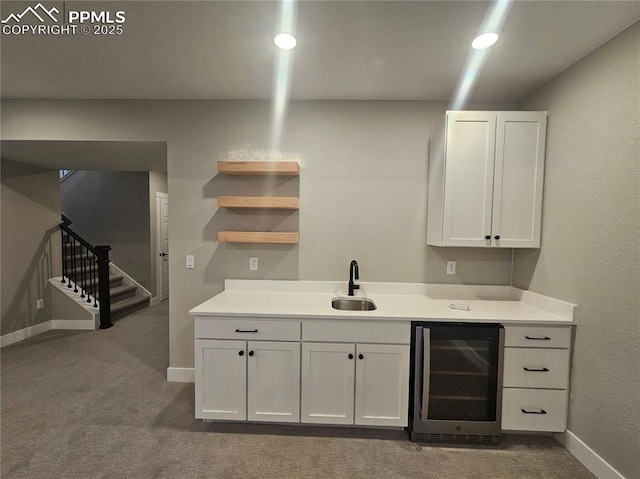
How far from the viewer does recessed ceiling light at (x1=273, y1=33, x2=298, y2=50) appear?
1.69m

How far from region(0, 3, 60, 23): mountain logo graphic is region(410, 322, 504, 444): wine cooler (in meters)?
2.89

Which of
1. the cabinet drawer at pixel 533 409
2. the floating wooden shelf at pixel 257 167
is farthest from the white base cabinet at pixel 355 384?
the floating wooden shelf at pixel 257 167

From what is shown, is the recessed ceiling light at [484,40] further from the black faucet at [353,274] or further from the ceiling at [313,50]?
the black faucet at [353,274]

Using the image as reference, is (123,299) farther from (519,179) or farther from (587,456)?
(587,456)

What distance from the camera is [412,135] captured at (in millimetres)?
2506

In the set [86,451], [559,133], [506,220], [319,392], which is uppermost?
[559,133]

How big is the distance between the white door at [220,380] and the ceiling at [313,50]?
200 centimetres

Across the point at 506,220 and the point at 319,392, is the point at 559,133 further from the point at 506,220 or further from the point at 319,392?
the point at 319,392

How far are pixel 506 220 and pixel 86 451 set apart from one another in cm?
337

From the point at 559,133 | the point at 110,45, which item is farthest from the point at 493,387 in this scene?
the point at 110,45

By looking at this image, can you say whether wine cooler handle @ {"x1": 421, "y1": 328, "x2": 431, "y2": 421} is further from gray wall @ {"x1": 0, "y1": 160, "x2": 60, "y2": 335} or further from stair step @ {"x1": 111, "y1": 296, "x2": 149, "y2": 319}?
gray wall @ {"x1": 0, "y1": 160, "x2": 60, "y2": 335}

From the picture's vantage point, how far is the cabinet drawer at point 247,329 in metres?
1.97

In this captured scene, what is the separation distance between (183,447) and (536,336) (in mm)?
2497

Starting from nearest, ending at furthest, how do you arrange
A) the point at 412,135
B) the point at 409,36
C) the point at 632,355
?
the point at 632,355 → the point at 409,36 → the point at 412,135
